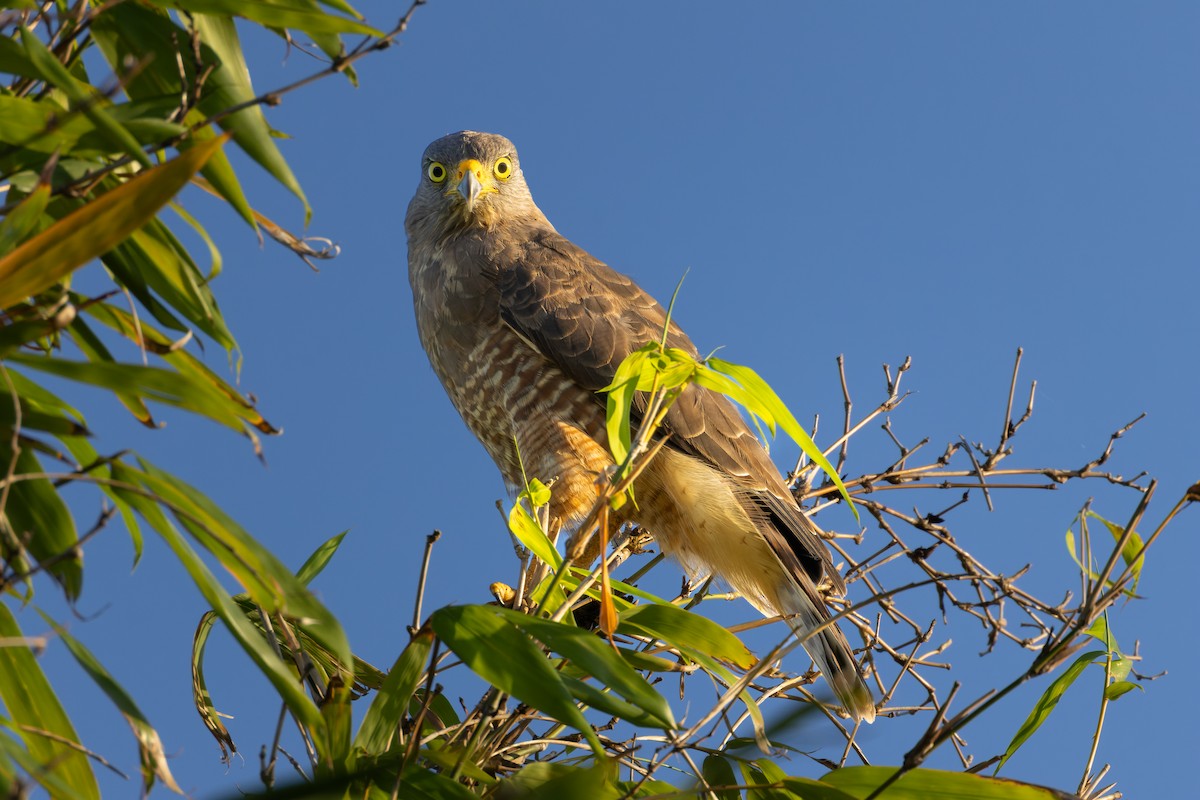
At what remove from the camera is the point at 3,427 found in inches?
60.7

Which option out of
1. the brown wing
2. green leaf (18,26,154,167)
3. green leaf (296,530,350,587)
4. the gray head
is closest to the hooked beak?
the gray head

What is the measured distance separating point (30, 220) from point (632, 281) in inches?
133

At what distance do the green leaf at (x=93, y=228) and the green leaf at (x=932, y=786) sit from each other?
1.58 m

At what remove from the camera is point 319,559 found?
8.94ft

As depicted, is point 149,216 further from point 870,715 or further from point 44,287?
point 870,715

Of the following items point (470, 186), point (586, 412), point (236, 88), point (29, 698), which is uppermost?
point (470, 186)

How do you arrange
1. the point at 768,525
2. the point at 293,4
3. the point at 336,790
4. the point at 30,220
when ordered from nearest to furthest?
the point at 336,790 → the point at 30,220 → the point at 293,4 → the point at 768,525

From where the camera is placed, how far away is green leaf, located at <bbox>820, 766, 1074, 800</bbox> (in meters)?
1.98

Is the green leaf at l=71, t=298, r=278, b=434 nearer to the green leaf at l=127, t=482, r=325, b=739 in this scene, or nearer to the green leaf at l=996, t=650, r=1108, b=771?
the green leaf at l=127, t=482, r=325, b=739

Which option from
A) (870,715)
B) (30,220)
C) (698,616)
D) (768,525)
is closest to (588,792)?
(698,616)

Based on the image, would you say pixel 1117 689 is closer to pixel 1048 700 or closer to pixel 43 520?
pixel 1048 700

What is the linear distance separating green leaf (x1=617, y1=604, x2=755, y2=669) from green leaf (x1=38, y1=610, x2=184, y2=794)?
0.98m

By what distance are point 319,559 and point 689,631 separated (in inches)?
39.2

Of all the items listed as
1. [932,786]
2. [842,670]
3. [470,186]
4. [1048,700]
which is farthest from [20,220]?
[470,186]
